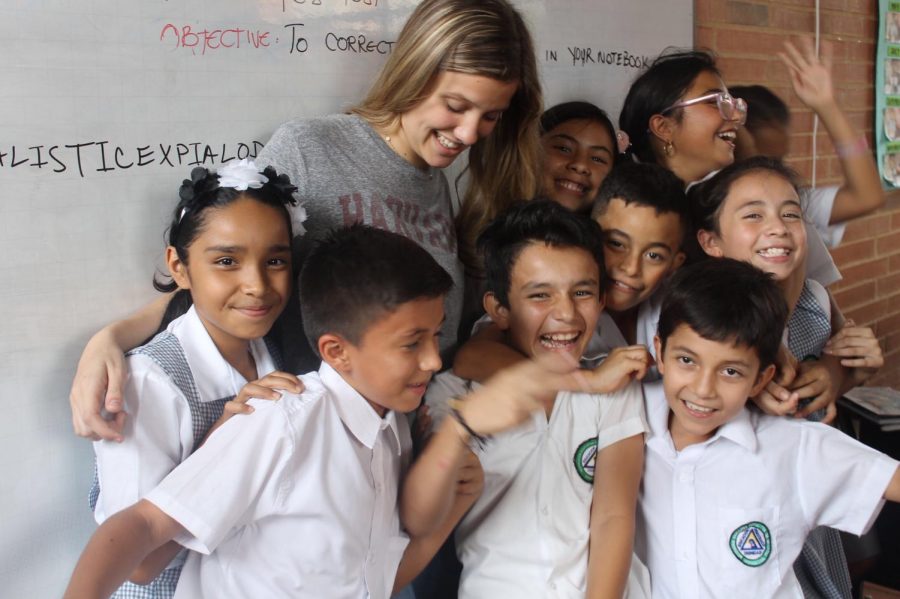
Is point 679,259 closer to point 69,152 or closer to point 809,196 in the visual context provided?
point 809,196

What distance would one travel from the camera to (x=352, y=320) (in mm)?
1258

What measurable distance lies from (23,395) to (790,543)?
4.43 ft

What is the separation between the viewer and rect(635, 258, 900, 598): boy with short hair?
145cm

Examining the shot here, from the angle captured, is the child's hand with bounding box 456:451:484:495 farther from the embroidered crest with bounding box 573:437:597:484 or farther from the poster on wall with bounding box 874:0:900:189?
the poster on wall with bounding box 874:0:900:189

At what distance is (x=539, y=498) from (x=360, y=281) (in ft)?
1.74

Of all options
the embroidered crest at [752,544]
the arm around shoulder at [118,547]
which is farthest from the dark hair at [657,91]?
the arm around shoulder at [118,547]

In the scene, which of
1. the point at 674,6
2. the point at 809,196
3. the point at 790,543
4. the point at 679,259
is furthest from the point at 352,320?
the point at 674,6

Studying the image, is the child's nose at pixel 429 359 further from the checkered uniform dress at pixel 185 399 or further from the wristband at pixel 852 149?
the wristband at pixel 852 149

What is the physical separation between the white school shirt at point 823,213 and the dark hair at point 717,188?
15.8 inches

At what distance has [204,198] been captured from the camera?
51.1 inches

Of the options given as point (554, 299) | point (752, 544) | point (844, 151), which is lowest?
point (752, 544)

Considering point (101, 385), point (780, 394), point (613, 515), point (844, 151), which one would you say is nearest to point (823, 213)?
point (844, 151)

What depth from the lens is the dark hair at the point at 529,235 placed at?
1.53 meters

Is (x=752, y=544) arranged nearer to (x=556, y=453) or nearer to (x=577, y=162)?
(x=556, y=453)
